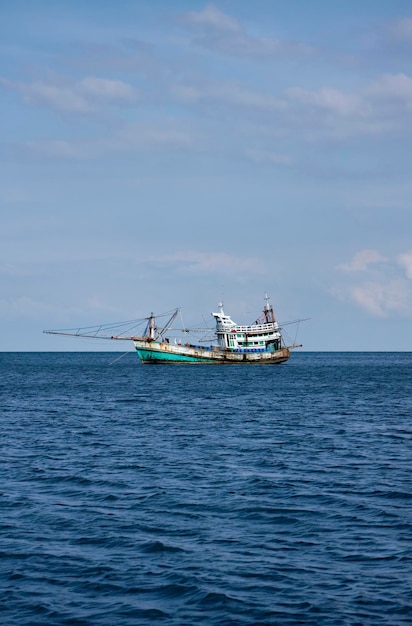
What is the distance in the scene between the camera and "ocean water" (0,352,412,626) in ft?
48.5

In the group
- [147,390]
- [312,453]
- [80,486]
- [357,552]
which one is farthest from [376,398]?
[357,552]

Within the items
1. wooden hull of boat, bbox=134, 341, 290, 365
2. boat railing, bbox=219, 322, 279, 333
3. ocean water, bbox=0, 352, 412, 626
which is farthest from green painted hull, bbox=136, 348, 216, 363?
ocean water, bbox=0, 352, 412, 626

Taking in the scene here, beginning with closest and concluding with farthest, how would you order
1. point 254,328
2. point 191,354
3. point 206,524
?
point 206,524
point 254,328
point 191,354

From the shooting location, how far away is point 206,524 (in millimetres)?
20734

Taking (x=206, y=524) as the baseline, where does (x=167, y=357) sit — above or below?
above

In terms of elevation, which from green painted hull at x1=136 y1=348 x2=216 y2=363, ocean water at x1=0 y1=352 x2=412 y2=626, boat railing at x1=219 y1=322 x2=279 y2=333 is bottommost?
ocean water at x1=0 y1=352 x2=412 y2=626

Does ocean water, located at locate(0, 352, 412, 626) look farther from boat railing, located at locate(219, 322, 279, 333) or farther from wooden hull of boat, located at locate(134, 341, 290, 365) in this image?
wooden hull of boat, located at locate(134, 341, 290, 365)

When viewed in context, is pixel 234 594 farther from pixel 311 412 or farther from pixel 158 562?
pixel 311 412

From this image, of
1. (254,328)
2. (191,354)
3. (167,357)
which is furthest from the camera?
(167,357)

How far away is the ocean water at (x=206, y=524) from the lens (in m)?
14.8

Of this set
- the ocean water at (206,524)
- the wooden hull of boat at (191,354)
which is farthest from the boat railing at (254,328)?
the ocean water at (206,524)

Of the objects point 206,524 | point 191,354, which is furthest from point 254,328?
point 206,524

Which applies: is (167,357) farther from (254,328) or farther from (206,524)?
(206,524)

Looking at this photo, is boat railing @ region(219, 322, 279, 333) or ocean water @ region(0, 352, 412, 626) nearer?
ocean water @ region(0, 352, 412, 626)
